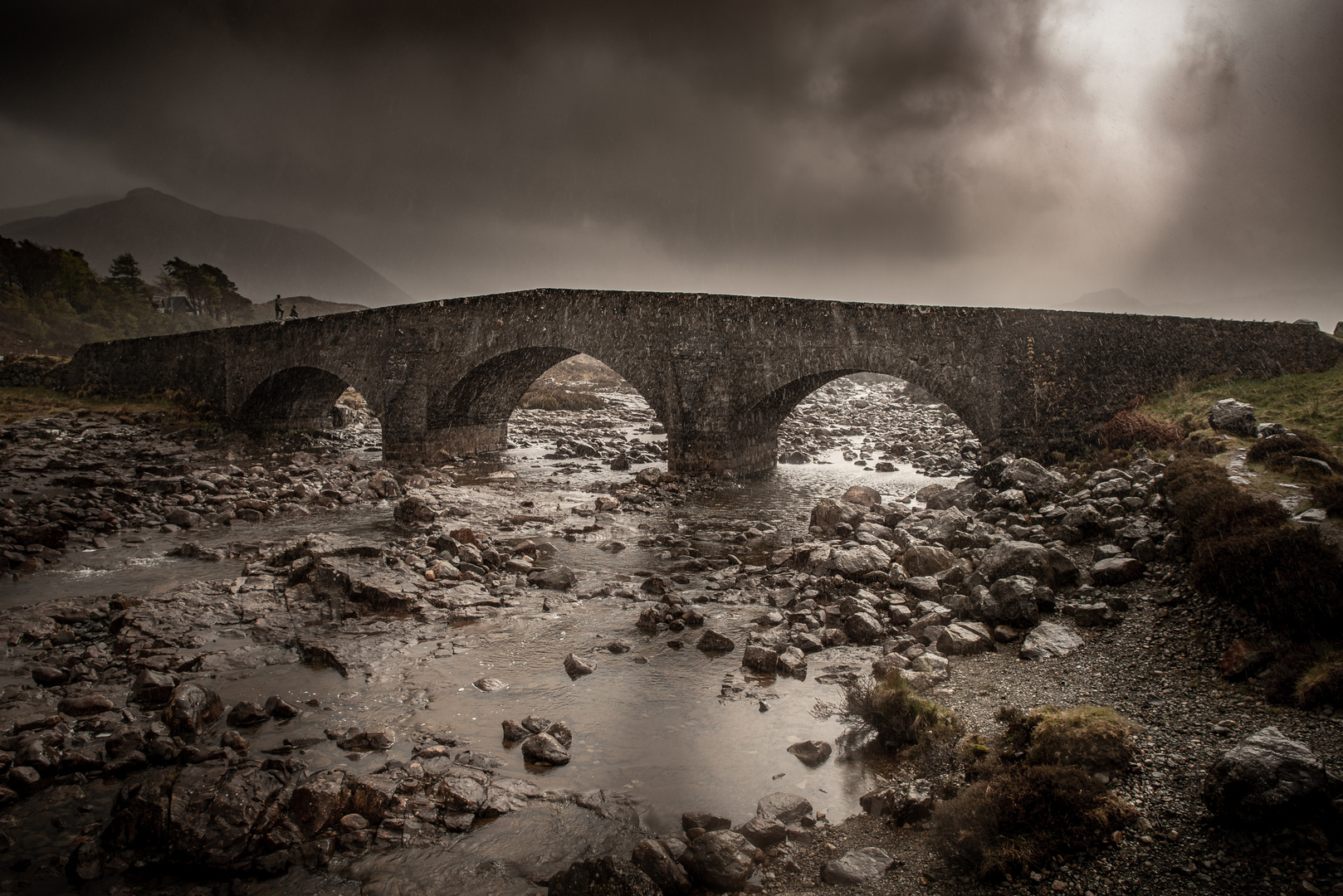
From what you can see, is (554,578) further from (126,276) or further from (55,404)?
(126,276)

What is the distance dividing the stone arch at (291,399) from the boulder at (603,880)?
78.5ft

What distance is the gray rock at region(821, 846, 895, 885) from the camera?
340cm

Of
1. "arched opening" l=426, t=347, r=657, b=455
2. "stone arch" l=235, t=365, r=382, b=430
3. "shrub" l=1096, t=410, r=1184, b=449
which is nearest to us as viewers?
"shrub" l=1096, t=410, r=1184, b=449

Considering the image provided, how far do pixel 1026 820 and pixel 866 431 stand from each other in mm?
28235

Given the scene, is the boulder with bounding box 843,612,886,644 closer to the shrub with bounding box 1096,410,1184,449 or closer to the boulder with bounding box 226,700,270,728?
the boulder with bounding box 226,700,270,728

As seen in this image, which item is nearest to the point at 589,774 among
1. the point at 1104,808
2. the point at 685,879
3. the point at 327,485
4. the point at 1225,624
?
the point at 685,879

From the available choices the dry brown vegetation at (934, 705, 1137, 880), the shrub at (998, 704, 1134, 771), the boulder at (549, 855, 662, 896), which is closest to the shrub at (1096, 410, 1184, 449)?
the shrub at (998, 704, 1134, 771)

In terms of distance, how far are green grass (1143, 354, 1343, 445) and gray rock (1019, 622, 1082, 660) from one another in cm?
673

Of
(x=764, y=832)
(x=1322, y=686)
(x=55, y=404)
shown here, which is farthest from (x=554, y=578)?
(x=55, y=404)

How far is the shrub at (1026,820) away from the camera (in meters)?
3.26

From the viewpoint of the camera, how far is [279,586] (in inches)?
312

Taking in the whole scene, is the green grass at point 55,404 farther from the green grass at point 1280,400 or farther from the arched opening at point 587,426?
the green grass at point 1280,400

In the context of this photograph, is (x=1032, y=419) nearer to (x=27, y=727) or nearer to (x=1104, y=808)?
(x=1104, y=808)

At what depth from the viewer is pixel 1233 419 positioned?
1044 cm
